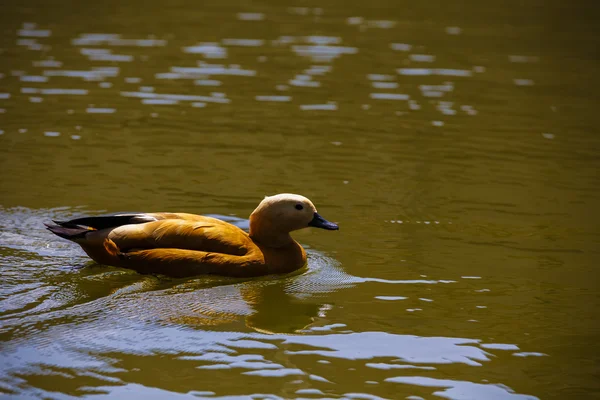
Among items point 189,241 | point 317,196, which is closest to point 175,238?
point 189,241

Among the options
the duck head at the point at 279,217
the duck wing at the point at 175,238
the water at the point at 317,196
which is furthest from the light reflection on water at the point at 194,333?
the duck head at the point at 279,217

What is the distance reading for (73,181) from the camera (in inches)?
437

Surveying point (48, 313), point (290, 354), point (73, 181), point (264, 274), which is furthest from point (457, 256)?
point (73, 181)

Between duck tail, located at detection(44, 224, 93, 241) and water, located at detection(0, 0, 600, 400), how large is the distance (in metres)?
0.33

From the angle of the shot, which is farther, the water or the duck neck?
the duck neck

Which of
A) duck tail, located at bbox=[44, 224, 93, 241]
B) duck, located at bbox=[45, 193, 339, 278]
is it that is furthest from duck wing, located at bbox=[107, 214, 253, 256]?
duck tail, located at bbox=[44, 224, 93, 241]

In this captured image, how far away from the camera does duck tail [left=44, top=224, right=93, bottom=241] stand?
7961mm

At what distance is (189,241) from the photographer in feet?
26.2

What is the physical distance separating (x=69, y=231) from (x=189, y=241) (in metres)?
1.02

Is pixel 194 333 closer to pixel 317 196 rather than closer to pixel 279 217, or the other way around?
pixel 279 217

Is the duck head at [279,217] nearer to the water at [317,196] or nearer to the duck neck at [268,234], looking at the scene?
the duck neck at [268,234]

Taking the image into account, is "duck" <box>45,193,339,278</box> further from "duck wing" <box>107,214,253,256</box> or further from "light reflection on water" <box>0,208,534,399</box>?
"light reflection on water" <box>0,208,534,399</box>

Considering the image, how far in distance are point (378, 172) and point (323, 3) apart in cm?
1521

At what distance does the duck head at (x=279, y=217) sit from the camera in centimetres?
828
